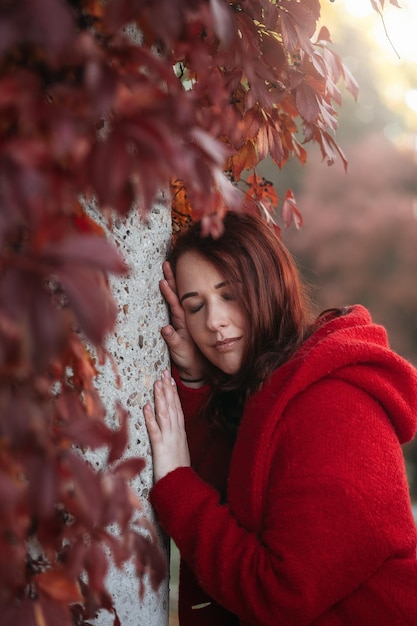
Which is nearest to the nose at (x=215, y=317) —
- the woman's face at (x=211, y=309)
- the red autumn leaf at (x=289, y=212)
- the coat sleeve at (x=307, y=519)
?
the woman's face at (x=211, y=309)

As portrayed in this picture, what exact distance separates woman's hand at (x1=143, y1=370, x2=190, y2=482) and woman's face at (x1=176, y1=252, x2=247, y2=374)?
0.19 m

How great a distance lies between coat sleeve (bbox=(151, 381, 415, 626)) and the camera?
129cm

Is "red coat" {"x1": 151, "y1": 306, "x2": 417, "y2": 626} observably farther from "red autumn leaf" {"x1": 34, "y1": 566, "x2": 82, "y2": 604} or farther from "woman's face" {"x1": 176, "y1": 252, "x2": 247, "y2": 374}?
"red autumn leaf" {"x1": 34, "y1": 566, "x2": 82, "y2": 604}

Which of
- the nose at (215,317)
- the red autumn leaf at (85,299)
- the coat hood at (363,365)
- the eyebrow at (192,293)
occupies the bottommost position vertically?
the coat hood at (363,365)

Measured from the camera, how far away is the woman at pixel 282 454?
4.30 feet

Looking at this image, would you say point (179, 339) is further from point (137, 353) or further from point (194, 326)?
point (137, 353)

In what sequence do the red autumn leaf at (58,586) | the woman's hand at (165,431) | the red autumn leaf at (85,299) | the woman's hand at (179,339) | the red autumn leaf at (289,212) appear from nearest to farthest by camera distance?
1. the red autumn leaf at (85,299)
2. the red autumn leaf at (58,586)
3. the woman's hand at (165,431)
4. the woman's hand at (179,339)
5. the red autumn leaf at (289,212)

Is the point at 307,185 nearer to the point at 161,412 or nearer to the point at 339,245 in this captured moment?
the point at 339,245

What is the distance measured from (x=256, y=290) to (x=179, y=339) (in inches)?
8.7

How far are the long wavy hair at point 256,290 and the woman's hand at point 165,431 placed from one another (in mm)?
212

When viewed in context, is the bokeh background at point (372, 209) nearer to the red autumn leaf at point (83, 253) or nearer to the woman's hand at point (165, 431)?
the woman's hand at point (165, 431)

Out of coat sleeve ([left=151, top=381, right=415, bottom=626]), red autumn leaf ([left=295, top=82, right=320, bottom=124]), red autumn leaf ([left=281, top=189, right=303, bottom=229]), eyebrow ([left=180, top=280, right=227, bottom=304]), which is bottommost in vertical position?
coat sleeve ([left=151, top=381, right=415, bottom=626])

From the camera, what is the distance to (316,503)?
4.27 feet

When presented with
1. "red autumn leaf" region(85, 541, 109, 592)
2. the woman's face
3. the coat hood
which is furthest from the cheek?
"red autumn leaf" region(85, 541, 109, 592)
